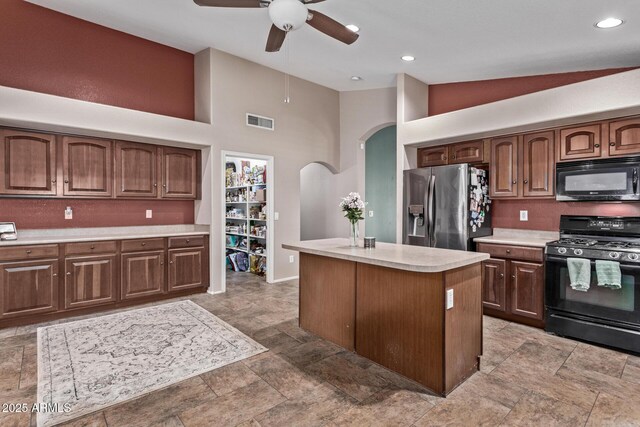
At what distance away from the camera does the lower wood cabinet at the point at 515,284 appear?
3.56 metres

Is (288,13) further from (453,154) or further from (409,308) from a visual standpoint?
(453,154)

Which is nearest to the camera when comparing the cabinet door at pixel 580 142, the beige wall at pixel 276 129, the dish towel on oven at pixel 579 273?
the dish towel on oven at pixel 579 273

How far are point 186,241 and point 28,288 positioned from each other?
1734 millimetres

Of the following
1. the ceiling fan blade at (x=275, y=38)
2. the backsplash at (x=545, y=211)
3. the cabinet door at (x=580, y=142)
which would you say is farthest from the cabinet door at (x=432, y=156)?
the ceiling fan blade at (x=275, y=38)

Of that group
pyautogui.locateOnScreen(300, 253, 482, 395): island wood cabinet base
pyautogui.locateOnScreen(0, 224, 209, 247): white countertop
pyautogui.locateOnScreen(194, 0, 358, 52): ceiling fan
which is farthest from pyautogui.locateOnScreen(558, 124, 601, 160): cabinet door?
pyautogui.locateOnScreen(0, 224, 209, 247): white countertop

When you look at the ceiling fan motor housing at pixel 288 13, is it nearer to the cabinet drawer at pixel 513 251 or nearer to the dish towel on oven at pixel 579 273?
the cabinet drawer at pixel 513 251

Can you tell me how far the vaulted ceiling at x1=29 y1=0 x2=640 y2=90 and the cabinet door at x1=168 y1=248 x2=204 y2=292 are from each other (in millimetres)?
2919

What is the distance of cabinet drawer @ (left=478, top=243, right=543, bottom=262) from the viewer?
356 cm

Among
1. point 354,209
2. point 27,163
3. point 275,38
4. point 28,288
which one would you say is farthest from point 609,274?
point 27,163

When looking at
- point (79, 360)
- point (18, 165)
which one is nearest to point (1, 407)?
point (79, 360)

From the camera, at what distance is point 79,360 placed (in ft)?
9.24

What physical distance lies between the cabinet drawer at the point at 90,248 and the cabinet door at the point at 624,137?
561 cm

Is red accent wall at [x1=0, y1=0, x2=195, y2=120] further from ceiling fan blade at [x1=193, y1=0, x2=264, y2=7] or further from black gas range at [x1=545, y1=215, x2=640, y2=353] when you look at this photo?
black gas range at [x1=545, y1=215, x2=640, y2=353]

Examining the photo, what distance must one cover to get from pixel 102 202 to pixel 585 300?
564 centimetres
